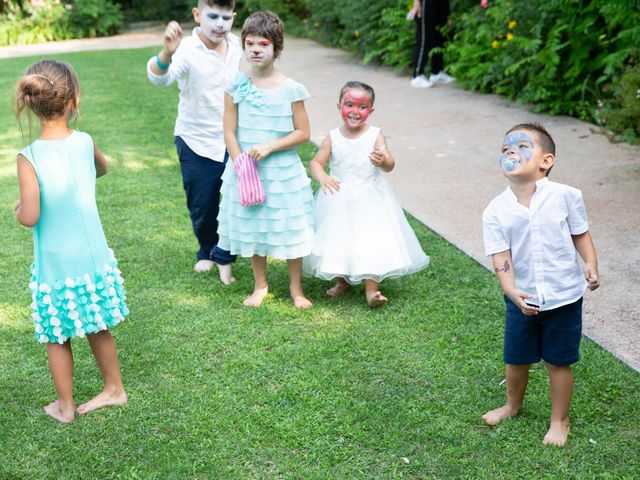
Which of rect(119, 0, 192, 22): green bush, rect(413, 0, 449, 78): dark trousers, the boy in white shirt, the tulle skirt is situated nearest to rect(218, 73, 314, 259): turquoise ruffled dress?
the tulle skirt

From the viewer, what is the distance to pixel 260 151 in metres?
4.32

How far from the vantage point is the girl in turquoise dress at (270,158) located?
14.4 ft

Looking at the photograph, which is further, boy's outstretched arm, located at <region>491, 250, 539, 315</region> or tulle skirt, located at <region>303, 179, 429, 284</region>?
tulle skirt, located at <region>303, 179, 429, 284</region>

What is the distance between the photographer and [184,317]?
4.41 meters

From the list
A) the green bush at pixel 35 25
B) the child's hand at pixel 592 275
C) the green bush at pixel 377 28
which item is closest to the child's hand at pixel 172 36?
the child's hand at pixel 592 275

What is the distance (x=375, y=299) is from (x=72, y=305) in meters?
1.66

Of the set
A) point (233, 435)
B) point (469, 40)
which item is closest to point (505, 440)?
point (233, 435)

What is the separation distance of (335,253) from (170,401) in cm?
128

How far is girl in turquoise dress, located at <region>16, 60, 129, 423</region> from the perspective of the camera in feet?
10.5

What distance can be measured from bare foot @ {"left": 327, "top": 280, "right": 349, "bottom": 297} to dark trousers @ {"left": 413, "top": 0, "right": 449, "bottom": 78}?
6544 millimetres

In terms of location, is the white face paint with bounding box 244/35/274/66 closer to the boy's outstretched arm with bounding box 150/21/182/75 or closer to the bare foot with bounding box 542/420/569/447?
the boy's outstretched arm with bounding box 150/21/182/75

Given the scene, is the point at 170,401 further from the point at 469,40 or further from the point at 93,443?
the point at 469,40

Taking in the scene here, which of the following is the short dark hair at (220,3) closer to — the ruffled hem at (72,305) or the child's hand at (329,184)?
the child's hand at (329,184)

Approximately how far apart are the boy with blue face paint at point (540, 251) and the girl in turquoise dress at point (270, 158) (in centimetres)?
155
